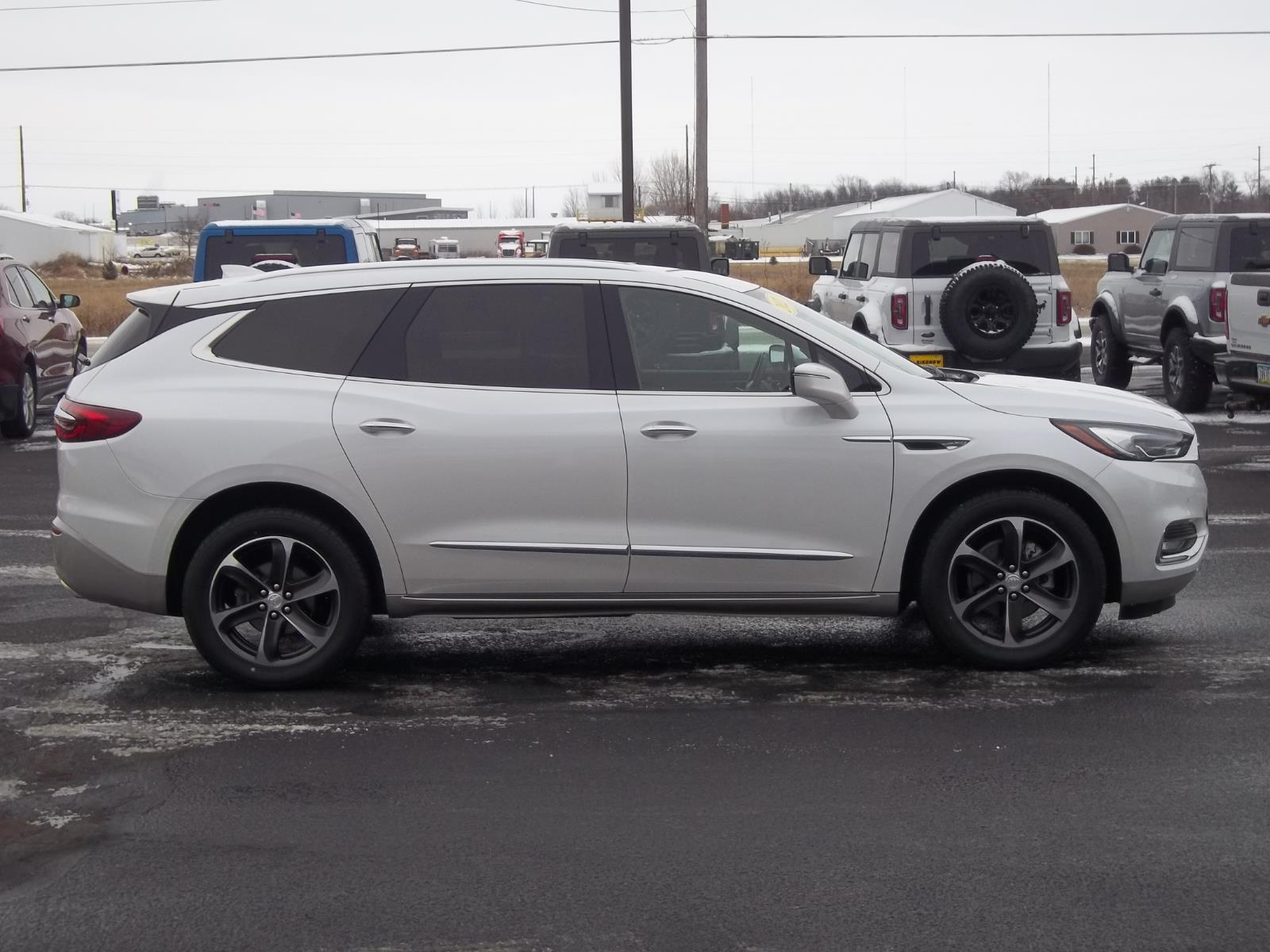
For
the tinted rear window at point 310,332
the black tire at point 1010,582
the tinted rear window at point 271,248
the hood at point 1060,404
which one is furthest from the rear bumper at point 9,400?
the black tire at point 1010,582

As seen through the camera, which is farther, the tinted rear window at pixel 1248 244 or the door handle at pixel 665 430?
the tinted rear window at pixel 1248 244

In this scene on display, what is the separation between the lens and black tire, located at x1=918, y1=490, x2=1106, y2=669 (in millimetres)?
6270

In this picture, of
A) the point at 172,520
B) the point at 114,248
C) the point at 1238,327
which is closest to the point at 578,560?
the point at 172,520

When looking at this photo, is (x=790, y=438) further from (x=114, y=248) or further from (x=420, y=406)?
(x=114, y=248)

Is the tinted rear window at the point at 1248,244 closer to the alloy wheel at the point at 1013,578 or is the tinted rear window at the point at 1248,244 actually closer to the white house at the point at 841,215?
the alloy wheel at the point at 1013,578

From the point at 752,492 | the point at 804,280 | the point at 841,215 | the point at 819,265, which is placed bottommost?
A: the point at 752,492

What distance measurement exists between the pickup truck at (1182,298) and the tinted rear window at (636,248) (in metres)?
4.84

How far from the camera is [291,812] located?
484cm

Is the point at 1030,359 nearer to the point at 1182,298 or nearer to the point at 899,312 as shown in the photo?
the point at 899,312

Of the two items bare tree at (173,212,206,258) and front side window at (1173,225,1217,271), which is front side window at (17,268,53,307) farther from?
bare tree at (173,212,206,258)

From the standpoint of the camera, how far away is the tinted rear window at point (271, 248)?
46.3ft

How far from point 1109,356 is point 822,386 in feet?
42.5

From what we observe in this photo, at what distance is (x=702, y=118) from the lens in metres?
28.8

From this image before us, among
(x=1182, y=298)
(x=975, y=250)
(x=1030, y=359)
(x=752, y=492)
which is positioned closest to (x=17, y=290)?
(x=975, y=250)
